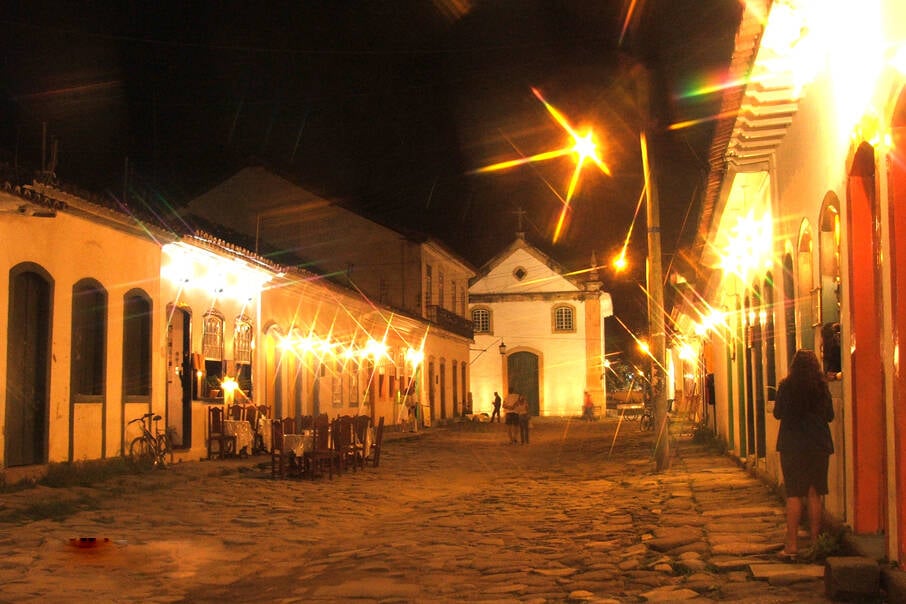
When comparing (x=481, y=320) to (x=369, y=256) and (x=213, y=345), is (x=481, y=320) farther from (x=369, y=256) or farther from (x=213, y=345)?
(x=213, y=345)

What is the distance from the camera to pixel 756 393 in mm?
13438

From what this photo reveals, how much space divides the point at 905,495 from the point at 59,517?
8.18m

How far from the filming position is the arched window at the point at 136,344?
600 inches

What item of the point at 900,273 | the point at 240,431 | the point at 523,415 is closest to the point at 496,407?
the point at 523,415

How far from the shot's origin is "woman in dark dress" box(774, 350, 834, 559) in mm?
7090

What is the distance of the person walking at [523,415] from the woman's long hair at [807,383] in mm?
17860

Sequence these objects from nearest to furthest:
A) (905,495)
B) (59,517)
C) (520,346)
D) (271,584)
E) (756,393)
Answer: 1. (905,495)
2. (271,584)
3. (59,517)
4. (756,393)
5. (520,346)

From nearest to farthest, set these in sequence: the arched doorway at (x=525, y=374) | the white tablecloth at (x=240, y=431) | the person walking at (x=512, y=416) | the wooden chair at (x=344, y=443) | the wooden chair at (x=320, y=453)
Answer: the wooden chair at (x=320, y=453) → the wooden chair at (x=344, y=443) → the white tablecloth at (x=240, y=431) → the person walking at (x=512, y=416) → the arched doorway at (x=525, y=374)

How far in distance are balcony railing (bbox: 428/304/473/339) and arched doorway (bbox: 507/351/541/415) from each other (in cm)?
346

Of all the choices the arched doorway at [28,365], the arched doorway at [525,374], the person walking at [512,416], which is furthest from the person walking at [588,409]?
the arched doorway at [28,365]

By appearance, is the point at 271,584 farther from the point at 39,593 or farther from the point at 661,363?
the point at 661,363

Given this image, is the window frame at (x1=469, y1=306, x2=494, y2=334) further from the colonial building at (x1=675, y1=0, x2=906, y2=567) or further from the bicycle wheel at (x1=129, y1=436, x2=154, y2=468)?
the colonial building at (x1=675, y1=0, x2=906, y2=567)

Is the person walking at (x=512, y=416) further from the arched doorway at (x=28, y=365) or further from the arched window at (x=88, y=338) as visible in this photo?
the arched doorway at (x=28, y=365)

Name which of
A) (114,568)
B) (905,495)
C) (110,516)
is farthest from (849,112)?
(110,516)
